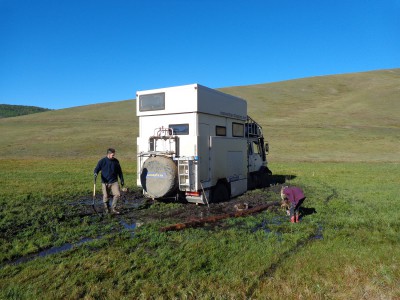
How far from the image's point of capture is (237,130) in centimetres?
1464

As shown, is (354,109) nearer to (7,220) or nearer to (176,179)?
(176,179)

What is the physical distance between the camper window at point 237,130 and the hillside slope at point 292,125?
2079 centimetres

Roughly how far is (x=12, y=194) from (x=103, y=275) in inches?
412

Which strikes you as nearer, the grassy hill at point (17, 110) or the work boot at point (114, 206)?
the work boot at point (114, 206)

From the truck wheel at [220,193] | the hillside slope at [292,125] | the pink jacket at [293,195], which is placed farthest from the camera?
the hillside slope at [292,125]

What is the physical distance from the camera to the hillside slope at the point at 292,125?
40.7m

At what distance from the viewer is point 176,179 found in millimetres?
11664

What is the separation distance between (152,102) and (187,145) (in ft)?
7.54

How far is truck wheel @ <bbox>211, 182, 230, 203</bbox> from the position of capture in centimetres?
1274

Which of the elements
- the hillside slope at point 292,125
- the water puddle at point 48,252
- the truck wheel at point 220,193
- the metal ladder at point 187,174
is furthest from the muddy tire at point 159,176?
the hillside slope at point 292,125

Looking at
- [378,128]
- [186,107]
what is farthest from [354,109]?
[186,107]

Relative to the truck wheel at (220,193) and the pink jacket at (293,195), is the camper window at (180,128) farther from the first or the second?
the pink jacket at (293,195)

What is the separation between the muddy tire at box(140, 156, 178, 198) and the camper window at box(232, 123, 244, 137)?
3736 mm

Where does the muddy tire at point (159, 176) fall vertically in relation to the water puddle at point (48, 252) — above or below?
above
